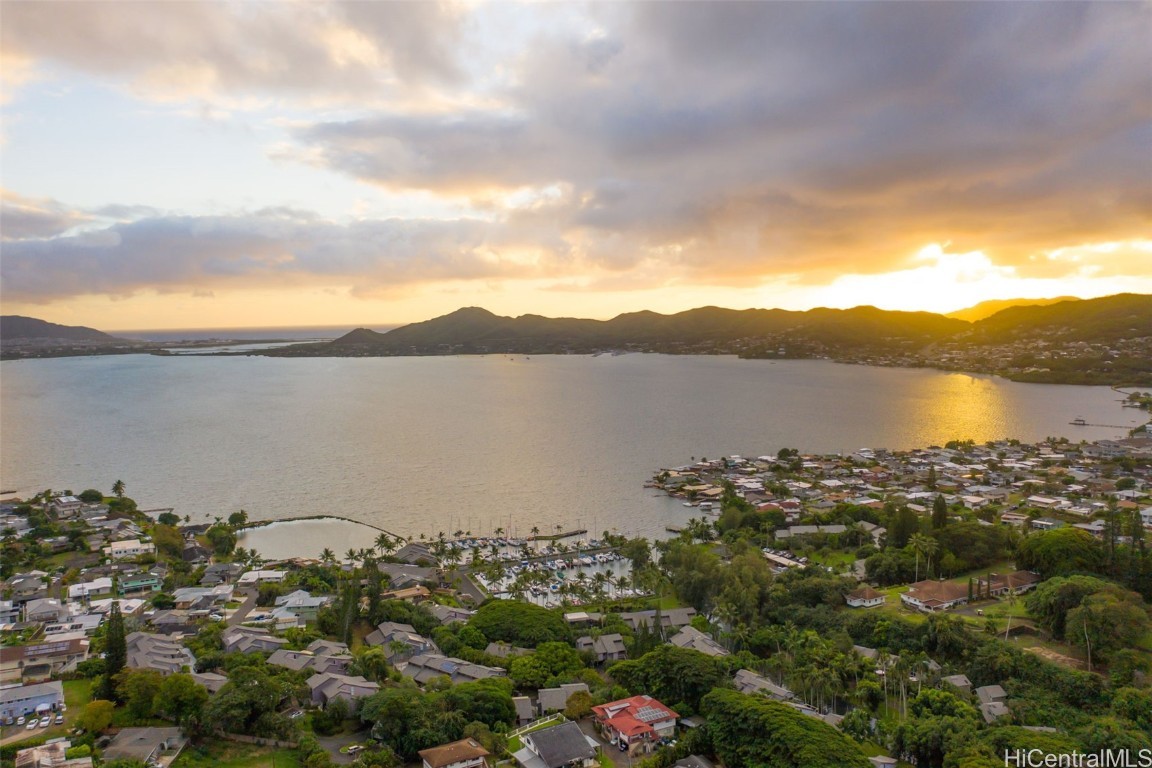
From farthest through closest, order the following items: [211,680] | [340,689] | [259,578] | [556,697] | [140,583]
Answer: [259,578] < [140,583] < [211,680] < [556,697] < [340,689]

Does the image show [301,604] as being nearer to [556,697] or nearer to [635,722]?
[556,697]

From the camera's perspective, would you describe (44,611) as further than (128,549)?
No

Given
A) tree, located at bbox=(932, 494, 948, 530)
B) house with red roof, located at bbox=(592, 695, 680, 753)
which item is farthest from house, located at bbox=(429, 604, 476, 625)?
tree, located at bbox=(932, 494, 948, 530)

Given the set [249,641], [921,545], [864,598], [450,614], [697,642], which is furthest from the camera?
[921,545]

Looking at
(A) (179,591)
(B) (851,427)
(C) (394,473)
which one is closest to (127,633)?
(A) (179,591)

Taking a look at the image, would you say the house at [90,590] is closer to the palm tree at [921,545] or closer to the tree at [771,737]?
the tree at [771,737]

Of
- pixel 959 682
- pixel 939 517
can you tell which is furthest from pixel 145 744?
pixel 939 517

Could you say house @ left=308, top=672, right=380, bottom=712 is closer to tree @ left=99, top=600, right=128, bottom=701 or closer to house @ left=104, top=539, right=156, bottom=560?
tree @ left=99, top=600, right=128, bottom=701
